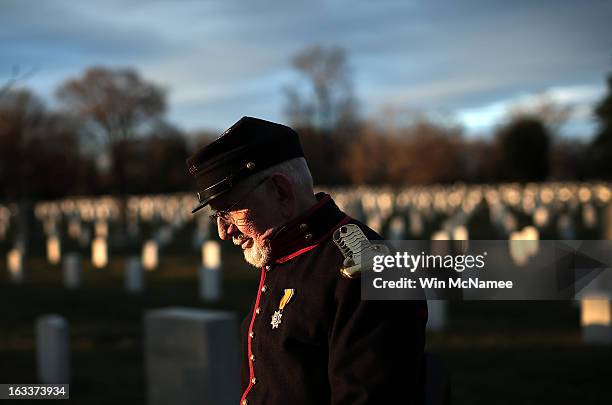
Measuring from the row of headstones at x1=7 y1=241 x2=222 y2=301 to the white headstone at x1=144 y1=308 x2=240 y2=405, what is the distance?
20.5 ft

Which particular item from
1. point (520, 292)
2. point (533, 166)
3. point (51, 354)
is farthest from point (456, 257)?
point (533, 166)

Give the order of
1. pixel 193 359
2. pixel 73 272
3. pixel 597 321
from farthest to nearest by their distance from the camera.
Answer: pixel 73 272 → pixel 597 321 → pixel 193 359

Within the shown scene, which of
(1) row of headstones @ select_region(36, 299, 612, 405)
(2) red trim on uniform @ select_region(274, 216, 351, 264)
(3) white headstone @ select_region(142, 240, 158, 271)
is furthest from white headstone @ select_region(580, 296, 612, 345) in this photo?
(3) white headstone @ select_region(142, 240, 158, 271)

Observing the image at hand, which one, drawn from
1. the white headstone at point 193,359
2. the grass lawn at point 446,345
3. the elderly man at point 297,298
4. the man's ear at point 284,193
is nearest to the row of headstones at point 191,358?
the white headstone at point 193,359

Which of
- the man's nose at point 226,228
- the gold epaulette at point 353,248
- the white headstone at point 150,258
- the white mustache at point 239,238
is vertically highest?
the white headstone at point 150,258

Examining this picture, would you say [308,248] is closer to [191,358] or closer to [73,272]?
[191,358]

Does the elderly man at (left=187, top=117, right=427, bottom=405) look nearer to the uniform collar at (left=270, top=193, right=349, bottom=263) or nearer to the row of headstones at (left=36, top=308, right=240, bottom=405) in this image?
the uniform collar at (left=270, top=193, right=349, bottom=263)

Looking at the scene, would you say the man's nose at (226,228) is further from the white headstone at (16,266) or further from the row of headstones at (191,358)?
the white headstone at (16,266)

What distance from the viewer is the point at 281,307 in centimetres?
221

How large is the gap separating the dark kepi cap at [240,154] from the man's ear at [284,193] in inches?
2.4

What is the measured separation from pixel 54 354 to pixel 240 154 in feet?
18.1

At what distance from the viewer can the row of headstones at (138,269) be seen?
39.4 ft

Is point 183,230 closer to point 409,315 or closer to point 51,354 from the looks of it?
point 51,354

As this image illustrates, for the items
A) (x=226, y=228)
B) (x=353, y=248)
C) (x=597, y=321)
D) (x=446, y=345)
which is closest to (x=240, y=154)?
(x=226, y=228)
